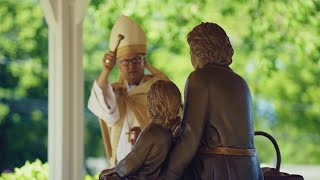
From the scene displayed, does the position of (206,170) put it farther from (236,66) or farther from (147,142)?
(236,66)

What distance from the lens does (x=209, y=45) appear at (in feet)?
6.31

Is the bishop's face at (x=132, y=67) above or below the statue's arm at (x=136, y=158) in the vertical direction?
above

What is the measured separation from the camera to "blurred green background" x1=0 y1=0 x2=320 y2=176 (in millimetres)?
4875

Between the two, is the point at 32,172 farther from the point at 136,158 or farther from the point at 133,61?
the point at 136,158

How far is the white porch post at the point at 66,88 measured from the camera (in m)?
3.94

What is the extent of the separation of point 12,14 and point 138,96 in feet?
6.52

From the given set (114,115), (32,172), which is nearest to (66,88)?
(32,172)

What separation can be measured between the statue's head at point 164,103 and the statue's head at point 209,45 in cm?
12

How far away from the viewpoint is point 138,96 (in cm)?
314

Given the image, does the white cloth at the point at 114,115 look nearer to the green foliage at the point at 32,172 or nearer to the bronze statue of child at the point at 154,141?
the green foliage at the point at 32,172

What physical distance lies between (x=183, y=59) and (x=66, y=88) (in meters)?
1.96

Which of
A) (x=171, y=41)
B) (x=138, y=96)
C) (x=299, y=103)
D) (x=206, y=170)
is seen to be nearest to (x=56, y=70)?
(x=138, y=96)

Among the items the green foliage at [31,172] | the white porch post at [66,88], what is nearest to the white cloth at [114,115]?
the white porch post at [66,88]

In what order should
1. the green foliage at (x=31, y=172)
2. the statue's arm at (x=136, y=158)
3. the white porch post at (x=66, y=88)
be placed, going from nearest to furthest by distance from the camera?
the statue's arm at (x=136, y=158) → the white porch post at (x=66, y=88) → the green foliage at (x=31, y=172)
